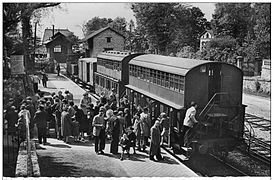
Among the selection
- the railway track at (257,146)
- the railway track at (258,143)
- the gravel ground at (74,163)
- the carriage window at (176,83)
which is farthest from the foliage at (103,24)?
the railway track at (258,143)

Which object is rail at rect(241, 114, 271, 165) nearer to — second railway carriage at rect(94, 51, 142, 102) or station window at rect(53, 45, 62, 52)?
second railway carriage at rect(94, 51, 142, 102)

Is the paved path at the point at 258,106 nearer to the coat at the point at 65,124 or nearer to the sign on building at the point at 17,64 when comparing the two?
the coat at the point at 65,124

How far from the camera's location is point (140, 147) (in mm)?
6988

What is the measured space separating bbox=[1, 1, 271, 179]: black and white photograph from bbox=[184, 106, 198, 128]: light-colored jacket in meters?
0.02

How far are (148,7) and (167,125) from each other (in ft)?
7.27

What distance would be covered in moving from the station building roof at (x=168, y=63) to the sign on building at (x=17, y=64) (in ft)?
8.64

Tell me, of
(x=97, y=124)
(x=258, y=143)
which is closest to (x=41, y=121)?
(x=97, y=124)

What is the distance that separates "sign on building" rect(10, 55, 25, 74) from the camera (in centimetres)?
570

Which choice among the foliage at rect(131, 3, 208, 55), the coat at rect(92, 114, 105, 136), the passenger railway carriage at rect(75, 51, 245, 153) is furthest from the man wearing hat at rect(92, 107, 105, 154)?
the foliage at rect(131, 3, 208, 55)

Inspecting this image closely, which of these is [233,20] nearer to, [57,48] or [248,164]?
[248,164]

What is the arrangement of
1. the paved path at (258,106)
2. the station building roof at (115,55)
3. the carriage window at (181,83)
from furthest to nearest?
the paved path at (258,106), the station building roof at (115,55), the carriage window at (181,83)

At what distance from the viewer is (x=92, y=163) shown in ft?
19.9

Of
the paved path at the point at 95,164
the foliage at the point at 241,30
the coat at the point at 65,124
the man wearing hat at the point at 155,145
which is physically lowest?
the paved path at the point at 95,164

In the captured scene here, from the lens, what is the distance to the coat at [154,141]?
6.45 meters
